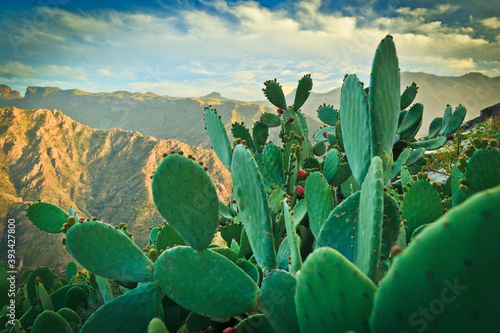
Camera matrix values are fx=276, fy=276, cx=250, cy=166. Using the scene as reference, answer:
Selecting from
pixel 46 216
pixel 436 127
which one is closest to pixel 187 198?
pixel 46 216

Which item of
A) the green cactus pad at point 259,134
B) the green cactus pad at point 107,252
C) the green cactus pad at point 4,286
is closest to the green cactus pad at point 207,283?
the green cactus pad at point 107,252

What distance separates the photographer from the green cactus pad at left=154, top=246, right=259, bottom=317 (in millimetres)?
692

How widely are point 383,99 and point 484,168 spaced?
35 cm

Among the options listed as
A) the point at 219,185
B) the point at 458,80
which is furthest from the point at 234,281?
the point at 458,80

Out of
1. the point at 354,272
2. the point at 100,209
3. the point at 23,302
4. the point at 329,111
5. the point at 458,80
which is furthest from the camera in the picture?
the point at 100,209

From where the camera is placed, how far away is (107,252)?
82cm

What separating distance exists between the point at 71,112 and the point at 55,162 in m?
39.0

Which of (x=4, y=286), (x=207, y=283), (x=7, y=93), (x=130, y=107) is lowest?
(x=4, y=286)

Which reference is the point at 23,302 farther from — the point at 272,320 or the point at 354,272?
the point at 354,272

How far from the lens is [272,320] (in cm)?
60

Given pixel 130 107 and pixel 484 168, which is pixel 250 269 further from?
pixel 130 107

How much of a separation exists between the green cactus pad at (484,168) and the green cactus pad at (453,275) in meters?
0.61

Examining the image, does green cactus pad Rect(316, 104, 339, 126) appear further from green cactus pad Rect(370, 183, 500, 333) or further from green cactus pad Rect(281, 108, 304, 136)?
green cactus pad Rect(370, 183, 500, 333)

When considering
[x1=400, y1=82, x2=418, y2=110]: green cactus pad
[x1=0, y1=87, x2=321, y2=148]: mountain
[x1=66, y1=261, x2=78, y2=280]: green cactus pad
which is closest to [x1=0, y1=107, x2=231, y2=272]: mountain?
[x1=0, y1=87, x2=321, y2=148]: mountain
